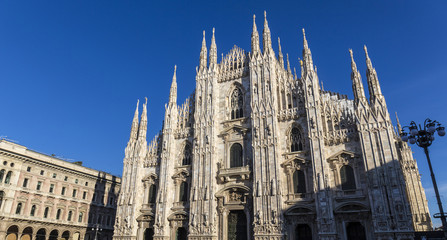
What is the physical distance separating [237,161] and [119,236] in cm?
1439

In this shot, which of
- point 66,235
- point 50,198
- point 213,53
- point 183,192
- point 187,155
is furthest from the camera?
point 66,235

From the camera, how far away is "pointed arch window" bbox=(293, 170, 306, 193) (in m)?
27.0

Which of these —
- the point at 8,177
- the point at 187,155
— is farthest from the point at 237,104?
the point at 8,177

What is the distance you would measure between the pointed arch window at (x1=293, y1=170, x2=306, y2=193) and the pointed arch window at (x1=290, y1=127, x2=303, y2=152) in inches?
86.6

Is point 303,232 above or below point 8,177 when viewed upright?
below

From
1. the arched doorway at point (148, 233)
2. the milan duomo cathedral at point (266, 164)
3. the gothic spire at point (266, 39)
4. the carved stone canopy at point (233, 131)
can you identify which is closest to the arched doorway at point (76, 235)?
the milan duomo cathedral at point (266, 164)

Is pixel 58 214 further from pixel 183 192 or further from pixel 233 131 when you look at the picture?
pixel 233 131

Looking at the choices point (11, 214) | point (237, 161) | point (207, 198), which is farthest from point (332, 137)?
point (11, 214)

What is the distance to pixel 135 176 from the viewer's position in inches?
1350

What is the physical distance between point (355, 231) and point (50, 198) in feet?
117

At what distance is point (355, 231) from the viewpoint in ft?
78.7

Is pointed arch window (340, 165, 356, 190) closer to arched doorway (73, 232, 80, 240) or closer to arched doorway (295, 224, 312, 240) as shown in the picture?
arched doorway (295, 224, 312, 240)

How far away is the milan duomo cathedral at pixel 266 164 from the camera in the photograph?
2422cm

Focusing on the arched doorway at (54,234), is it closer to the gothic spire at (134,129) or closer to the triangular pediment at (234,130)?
the gothic spire at (134,129)
